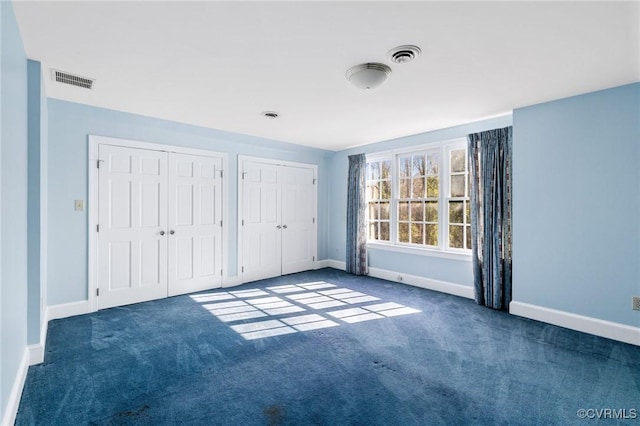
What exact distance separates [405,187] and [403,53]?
3132mm

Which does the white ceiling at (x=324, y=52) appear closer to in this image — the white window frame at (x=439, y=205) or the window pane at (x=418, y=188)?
the white window frame at (x=439, y=205)

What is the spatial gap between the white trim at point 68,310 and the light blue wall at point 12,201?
4.38 ft

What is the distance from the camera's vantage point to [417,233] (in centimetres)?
517

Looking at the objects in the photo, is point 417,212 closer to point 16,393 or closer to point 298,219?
point 298,219

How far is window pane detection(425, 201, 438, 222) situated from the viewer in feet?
16.1

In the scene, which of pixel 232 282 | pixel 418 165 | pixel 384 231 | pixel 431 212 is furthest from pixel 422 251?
pixel 232 282

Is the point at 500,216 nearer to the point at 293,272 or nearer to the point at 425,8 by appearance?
the point at 425,8

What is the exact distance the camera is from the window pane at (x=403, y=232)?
5.32 meters

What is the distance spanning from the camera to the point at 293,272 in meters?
6.16

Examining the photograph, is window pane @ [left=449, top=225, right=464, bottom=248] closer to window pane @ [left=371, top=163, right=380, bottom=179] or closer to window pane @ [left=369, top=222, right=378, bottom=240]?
window pane @ [left=369, top=222, right=378, bottom=240]

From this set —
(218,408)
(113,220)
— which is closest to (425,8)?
(218,408)

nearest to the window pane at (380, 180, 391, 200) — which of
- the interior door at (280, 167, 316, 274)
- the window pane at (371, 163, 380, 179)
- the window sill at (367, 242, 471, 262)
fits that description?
the window pane at (371, 163, 380, 179)

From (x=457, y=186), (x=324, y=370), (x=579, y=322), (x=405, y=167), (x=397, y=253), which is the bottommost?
(x=324, y=370)

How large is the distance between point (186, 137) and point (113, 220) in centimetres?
154
